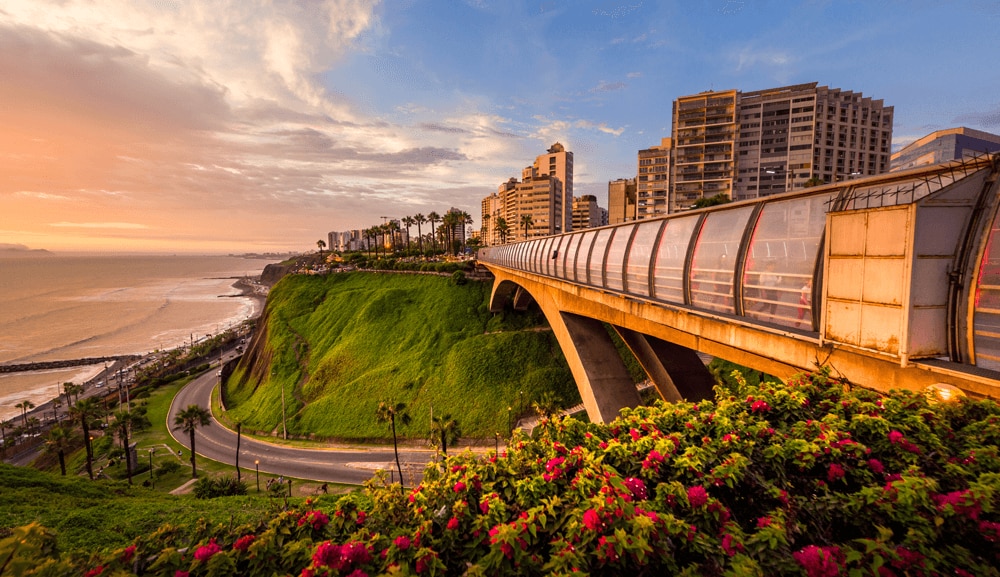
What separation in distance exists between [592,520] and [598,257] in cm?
1183

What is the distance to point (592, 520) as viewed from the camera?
152 inches

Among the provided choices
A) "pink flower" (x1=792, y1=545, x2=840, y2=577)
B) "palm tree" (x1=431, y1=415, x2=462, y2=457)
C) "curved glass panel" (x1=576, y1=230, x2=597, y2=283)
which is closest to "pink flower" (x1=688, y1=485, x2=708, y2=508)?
"pink flower" (x1=792, y1=545, x2=840, y2=577)

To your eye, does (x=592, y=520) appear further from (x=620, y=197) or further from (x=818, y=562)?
(x=620, y=197)

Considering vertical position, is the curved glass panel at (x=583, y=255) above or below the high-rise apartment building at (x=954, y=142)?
below

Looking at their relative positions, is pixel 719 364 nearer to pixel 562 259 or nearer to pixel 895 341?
pixel 562 259

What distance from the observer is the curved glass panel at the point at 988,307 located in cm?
511

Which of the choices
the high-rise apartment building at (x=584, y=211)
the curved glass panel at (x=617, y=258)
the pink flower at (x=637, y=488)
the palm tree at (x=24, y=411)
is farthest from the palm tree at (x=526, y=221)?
the pink flower at (x=637, y=488)

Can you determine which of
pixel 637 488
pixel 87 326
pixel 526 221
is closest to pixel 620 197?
pixel 526 221

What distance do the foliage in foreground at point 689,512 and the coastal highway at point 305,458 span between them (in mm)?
29302

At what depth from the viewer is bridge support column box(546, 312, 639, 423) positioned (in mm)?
17297

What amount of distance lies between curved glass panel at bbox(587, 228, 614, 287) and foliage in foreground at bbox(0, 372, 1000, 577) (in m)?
8.64

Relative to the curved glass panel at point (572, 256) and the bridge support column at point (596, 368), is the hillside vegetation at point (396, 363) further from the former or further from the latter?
the curved glass panel at point (572, 256)

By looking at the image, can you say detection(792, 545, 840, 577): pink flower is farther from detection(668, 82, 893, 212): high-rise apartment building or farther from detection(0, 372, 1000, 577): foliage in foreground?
detection(668, 82, 893, 212): high-rise apartment building

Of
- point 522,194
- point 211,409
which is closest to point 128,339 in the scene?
point 211,409
